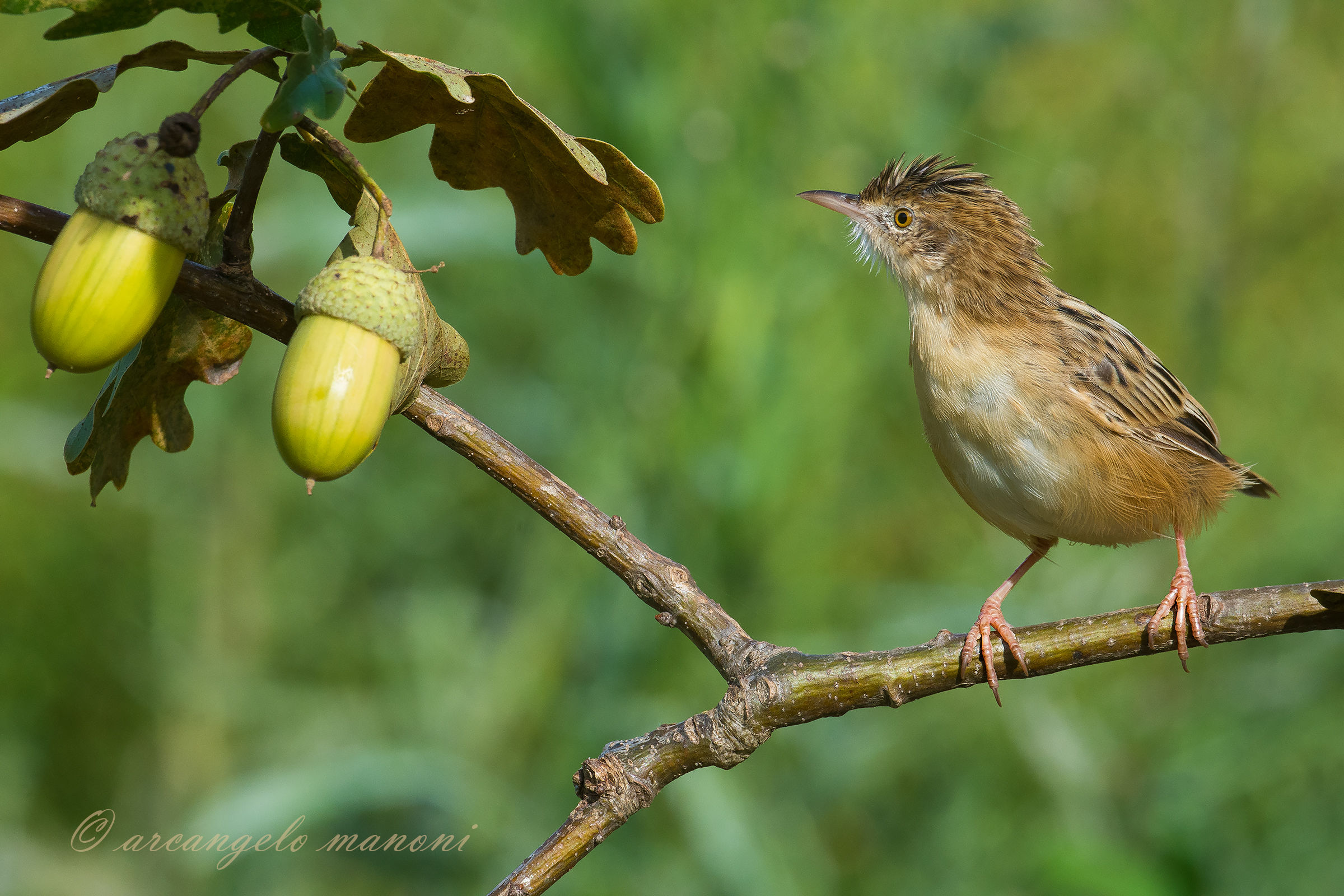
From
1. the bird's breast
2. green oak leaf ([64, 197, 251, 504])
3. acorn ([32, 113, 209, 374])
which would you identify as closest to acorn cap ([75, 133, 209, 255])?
acorn ([32, 113, 209, 374])

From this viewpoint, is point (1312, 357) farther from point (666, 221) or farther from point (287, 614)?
point (287, 614)

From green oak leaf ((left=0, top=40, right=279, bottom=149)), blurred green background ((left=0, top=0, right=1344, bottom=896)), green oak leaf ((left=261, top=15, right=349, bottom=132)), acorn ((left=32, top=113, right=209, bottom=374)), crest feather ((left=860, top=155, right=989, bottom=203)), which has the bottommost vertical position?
blurred green background ((left=0, top=0, right=1344, bottom=896))

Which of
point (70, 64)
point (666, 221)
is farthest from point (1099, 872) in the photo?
point (70, 64)

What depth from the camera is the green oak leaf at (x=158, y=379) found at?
1698 mm

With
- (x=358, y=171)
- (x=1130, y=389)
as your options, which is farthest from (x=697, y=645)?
(x=1130, y=389)

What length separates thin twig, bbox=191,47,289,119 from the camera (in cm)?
138

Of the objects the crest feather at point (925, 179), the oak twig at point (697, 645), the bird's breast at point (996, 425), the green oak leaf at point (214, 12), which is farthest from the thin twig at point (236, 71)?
the crest feather at point (925, 179)

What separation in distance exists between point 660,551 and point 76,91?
2806 mm

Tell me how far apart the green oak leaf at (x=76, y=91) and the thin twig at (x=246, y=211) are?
3.8 inches

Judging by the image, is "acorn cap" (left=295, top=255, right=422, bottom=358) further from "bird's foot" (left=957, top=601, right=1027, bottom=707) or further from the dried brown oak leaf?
"bird's foot" (left=957, top=601, right=1027, bottom=707)

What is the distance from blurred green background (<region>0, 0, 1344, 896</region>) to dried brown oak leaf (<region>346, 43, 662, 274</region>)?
221 cm

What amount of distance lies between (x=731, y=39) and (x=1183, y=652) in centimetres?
280

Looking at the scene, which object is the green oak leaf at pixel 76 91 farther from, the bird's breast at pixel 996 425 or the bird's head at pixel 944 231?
the bird's head at pixel 944 231

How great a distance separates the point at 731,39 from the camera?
4.29 metres
